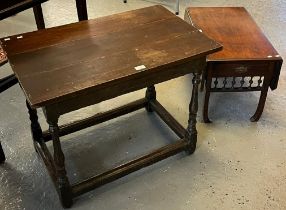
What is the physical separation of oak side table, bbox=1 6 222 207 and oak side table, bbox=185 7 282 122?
0.31 m

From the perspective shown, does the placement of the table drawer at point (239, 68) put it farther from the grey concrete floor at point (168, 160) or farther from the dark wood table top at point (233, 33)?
the grey concrete floor at point (168, 160)

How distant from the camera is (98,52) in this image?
4.96 ft

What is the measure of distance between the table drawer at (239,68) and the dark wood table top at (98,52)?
0.34 meters

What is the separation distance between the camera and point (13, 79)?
6.43ft

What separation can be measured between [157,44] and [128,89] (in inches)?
10.2

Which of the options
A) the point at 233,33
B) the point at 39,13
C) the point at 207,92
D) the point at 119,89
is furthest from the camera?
the point at 39,13

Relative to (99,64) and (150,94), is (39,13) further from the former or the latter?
(99,64)

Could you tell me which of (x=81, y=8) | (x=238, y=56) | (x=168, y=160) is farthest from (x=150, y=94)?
(x=81, y=8)

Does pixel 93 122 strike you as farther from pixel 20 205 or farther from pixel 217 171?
pixel 217 171

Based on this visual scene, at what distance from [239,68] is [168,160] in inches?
24.5

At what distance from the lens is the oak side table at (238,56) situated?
1.91 meters

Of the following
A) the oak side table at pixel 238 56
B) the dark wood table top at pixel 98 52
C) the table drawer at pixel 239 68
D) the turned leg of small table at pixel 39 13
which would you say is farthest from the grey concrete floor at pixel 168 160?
the dark wood table top at pixel 98 52

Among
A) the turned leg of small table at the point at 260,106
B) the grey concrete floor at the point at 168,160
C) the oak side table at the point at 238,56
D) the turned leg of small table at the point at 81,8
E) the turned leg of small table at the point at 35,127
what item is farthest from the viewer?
the turned leg of small table at the point at 81,8

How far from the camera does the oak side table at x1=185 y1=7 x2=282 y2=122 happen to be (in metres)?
1.91
